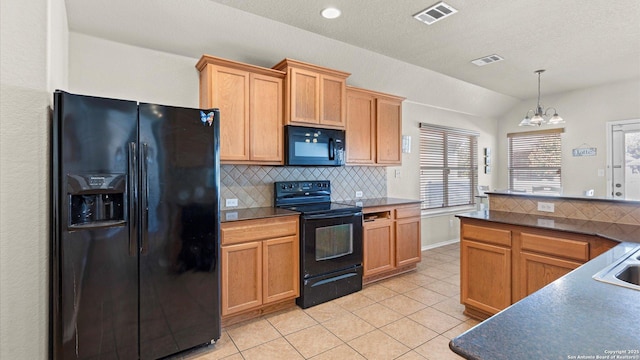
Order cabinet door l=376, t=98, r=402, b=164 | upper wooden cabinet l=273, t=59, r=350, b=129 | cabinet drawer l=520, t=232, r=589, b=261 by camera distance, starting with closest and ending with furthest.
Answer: cabinet drawer l=520, t=232, r=589, b=261
upper wooden cabinet l=273, t=59, r=350, b=129
cabinet door l=376, t=98, r=402, b=164

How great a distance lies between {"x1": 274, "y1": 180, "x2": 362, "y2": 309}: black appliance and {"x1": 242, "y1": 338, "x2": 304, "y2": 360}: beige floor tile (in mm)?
632

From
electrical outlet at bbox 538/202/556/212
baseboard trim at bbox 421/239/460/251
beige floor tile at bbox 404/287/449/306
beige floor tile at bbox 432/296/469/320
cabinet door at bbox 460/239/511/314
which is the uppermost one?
electrical outlet at bbox 538/202/556/212

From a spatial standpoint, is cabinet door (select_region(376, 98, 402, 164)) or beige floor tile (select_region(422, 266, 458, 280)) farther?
cabinet door (select_region(376, 98, 402, 164))

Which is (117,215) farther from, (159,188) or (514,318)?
(514,318)

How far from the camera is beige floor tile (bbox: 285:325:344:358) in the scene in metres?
2.29

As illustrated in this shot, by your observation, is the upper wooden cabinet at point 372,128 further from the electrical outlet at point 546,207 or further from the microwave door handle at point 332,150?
the electrical outlet at point 546,207

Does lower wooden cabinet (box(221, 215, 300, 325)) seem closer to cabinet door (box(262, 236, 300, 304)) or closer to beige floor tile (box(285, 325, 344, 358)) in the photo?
cabinet door (box(262, 236, 300, 304))

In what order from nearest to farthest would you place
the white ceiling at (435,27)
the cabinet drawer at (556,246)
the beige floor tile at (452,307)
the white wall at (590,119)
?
the cabinet drawer at (556,246)
the white ceiling at (435,27)
the beige floor tile at (452,307)
the white wall at (590,119)

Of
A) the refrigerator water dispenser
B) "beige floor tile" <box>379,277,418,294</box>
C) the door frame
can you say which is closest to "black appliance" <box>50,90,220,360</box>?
the refrigerator water dispenser

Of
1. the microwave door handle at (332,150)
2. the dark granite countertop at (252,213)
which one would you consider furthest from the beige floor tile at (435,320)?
the microwave door handle at (332,150)

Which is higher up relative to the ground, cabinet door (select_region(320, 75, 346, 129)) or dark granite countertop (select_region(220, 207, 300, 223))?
cabinet door (select_region(320, 75, 346, 129))

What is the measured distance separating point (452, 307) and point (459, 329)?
0.43 meters

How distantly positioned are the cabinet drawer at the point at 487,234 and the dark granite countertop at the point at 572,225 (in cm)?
9

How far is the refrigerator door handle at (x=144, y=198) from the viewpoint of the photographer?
201cm
